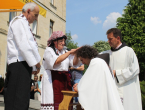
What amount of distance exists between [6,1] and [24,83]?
483cm

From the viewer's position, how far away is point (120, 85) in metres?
3.75

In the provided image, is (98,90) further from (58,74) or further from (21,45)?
(21,45)

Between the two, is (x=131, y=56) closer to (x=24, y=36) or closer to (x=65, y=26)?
(x=24, y=36)

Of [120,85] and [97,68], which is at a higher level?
[97,68]

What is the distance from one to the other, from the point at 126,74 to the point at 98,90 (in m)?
1.10

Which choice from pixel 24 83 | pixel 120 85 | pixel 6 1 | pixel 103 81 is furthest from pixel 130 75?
pixel 6 1

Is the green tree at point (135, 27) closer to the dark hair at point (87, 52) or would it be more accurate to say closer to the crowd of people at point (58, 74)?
the crowd of people at point (58, 74)

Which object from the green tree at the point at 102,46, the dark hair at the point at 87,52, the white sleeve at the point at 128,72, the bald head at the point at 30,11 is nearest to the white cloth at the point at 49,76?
the dark hair at the point at 87,52

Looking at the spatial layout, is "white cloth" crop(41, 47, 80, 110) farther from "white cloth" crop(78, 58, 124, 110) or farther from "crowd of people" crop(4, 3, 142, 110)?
"white cloth" crop(78, 58, 124, 110)

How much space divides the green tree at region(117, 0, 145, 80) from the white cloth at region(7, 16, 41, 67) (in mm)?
23761

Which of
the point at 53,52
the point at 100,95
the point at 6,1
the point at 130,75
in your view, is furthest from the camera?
the point at 6,1

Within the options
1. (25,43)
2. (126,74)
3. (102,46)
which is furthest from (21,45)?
(102,46)

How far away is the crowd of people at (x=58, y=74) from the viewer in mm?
2490

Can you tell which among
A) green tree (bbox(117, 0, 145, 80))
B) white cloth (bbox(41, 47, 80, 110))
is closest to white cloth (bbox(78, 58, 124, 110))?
white cloth (bbox(41, 47, 80, 110))
